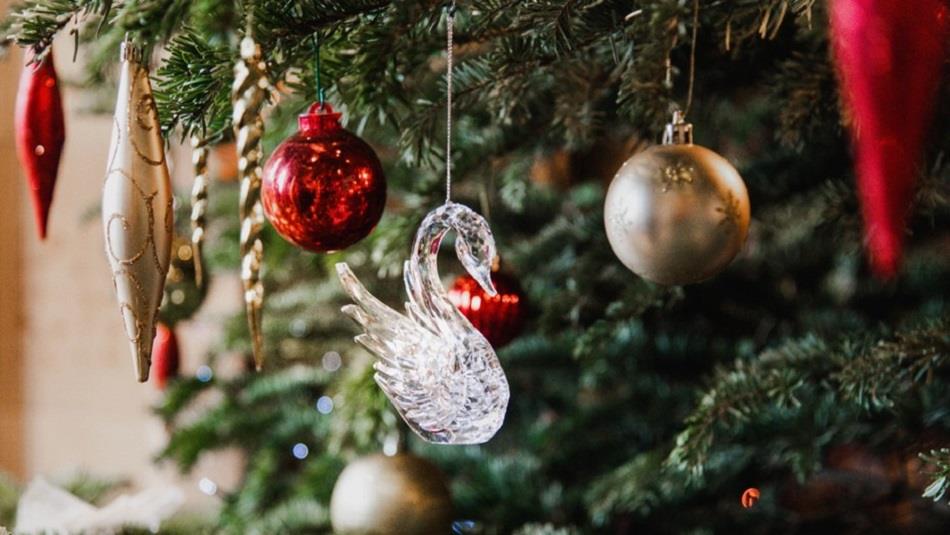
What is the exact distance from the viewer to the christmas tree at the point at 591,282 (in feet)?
1.93

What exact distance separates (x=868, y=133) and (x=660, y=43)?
0.86ft

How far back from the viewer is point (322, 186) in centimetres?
55

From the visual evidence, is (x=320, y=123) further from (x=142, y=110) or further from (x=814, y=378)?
(x=814, y=378)

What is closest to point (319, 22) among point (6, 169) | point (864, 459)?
point (864, 459)

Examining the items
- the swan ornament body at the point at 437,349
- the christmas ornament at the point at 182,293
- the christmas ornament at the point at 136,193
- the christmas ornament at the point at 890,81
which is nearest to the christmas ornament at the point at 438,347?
the swan ornament body at the point at 437,349

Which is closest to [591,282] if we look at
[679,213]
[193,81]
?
[679,213]

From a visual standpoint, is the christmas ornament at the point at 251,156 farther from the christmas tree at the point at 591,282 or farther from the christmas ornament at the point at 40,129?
the christmas ornament at the point at 40,129

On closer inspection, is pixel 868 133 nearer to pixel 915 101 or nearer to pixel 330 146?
pixel 915 101

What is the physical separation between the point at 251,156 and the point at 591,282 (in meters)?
0.39

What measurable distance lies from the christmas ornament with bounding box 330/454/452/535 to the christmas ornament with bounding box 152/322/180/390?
33 cm

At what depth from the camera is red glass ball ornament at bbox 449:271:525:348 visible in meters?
0.70

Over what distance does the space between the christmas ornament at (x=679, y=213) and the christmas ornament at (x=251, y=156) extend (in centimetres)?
21

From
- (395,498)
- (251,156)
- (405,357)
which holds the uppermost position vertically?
(251,156)

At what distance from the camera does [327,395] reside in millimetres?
1035
